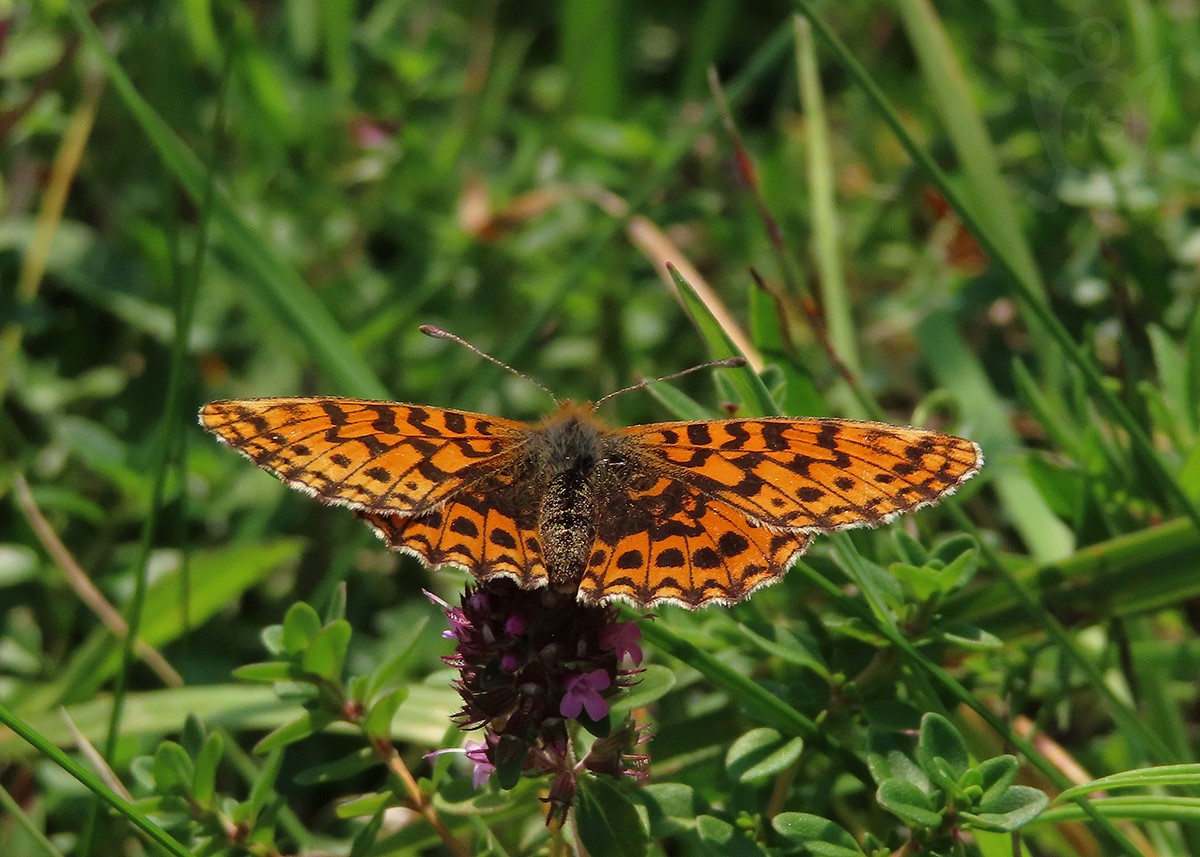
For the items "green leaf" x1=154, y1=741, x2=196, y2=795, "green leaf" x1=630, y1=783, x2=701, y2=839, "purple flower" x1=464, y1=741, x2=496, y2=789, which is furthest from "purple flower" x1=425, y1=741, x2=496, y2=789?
"green leaf" x1=154, y1=741, x2=196, y2=795

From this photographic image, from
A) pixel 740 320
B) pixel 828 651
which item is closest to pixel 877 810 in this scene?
pixel 828 651

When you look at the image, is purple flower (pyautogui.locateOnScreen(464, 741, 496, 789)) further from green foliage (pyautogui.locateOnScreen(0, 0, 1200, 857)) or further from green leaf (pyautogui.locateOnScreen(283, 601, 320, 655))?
green leaf (pyautogui.locateOnScreen(283, 601, 320, 655))

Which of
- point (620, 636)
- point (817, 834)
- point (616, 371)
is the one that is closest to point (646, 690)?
point (620, 636)

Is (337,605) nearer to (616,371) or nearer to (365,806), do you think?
(365,806)

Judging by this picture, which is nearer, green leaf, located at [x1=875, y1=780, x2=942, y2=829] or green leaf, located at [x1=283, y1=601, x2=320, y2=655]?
green leaf, located at [x1=875, y1=780, x2=942, y2=829]

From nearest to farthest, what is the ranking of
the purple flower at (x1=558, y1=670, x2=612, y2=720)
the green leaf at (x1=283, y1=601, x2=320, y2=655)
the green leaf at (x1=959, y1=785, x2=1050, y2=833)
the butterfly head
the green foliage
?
the green leaf at (x1=959, y1=785, x2=1050, y2=833) < the purple flower at (x1=558, y1=670, x2=612, y2=720) < the green leaf at (x1=283, y1=601, x2=320, y2=655) < the green foliage < the butterfly head

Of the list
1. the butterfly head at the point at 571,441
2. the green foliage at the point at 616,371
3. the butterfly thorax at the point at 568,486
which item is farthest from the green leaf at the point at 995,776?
the butterfly head at the point at 571,441
